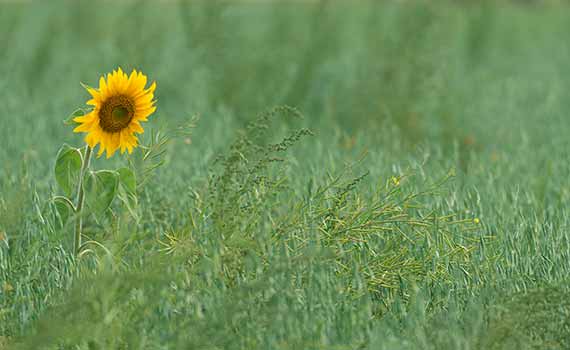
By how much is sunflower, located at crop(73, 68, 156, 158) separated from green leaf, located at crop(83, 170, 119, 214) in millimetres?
70

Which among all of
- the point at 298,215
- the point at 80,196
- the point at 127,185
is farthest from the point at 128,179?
the point at 298,215

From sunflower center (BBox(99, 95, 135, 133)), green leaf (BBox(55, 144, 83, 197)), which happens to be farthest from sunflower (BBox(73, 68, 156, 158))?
green leaf (BBox(55, 144, 83, 197))

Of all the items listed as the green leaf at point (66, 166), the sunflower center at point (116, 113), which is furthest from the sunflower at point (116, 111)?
the green leaf at point (66, 166)

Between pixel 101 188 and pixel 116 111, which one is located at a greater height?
pixel 116 111

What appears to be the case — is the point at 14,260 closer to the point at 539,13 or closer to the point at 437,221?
the point at 437,221

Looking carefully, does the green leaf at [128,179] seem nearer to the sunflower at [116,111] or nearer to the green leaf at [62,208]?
the sunflower at [116,111]

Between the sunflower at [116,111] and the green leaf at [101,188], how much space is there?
2.8 inches

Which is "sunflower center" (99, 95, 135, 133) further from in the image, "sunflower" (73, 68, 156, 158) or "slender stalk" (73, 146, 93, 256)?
"slender stalk" (73, 146, 93, 256)

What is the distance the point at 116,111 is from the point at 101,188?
0.71 ft

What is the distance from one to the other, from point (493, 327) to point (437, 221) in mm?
555

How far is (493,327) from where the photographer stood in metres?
1.93

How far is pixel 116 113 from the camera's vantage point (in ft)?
7.35

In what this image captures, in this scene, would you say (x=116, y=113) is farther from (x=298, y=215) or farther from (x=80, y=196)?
(x=298, y=215)

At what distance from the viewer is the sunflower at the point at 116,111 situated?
221 cm
